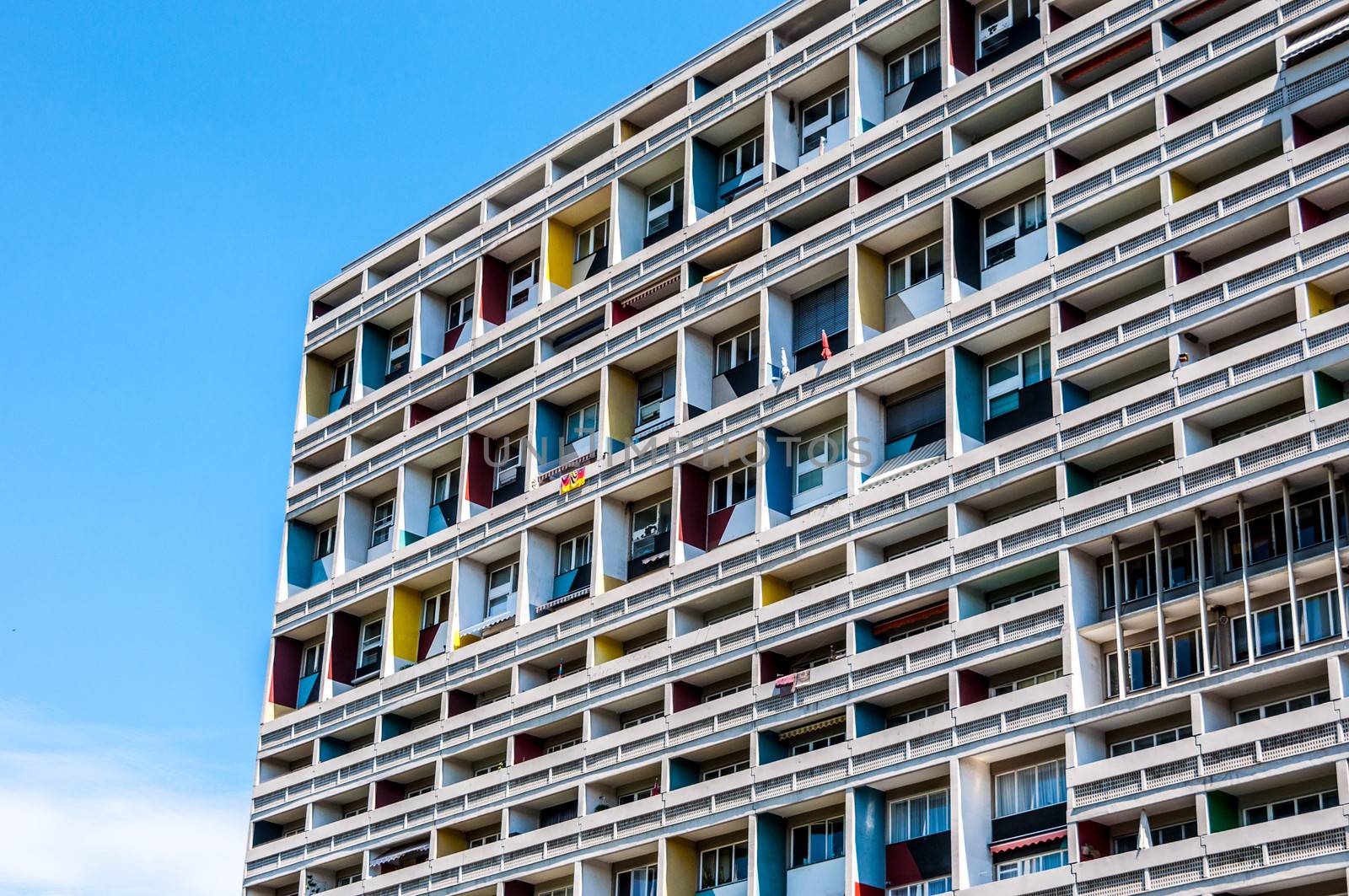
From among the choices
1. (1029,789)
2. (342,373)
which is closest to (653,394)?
(342,373)

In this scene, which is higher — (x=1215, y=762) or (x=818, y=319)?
(x=818, y=319)

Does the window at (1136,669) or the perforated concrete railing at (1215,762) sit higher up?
the window at (1136,669)

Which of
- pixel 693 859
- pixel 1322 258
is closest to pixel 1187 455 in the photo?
pixel 1322 258

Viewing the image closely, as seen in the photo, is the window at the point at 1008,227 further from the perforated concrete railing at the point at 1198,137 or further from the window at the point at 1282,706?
the window at the point at 1282,706

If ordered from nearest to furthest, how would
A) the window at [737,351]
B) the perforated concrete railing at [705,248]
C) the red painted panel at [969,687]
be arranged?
1. the red painted panel at [969,687]
2. the perforated concrete railing at [705,248]
3. the window at [737,351]

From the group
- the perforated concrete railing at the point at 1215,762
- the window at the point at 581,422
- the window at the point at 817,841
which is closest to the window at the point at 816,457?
the window at the point at 581,422

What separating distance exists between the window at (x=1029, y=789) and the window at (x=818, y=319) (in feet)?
42.8

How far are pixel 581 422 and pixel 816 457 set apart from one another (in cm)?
1018

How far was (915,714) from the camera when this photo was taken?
4906cm

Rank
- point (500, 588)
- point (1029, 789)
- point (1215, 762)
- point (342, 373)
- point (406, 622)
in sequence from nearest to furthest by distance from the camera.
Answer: point (1215, 762), point (1029, 789), point (500, 588), point (406, 622), point (342, 373)

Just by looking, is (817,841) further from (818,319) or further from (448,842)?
(818,319)

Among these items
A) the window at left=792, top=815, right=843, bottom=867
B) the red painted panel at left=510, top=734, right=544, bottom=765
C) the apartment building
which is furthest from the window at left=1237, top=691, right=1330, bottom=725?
the red painted panel at left=510, top=734, right=544, bottom=765

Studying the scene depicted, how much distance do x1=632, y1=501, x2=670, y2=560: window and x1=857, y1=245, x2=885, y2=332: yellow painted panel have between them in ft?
27.7

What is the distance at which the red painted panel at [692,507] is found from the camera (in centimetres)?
5538
